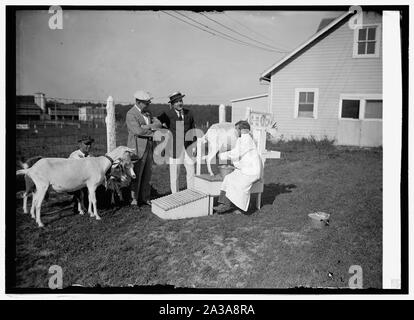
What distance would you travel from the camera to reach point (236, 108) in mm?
5969

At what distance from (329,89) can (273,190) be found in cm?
370

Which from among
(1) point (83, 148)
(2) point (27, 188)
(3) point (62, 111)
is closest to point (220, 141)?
(1) point (83, 148)

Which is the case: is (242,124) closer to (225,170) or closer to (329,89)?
(225,170)

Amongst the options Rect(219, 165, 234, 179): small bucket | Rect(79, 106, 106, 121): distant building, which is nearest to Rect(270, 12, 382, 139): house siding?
Rect(219, 165, 234, 179): small bucket

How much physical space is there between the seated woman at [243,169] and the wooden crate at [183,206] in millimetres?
458

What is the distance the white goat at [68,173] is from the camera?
3.66 m

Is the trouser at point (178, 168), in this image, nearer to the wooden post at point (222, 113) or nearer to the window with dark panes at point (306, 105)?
the wooden post at point (222, 113)

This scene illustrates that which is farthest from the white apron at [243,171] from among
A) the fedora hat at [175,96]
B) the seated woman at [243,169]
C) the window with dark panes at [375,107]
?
the window with dark panes at [375,107]

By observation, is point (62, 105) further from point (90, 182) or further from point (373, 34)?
point (373, 34)

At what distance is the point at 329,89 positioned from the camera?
7.36 meters

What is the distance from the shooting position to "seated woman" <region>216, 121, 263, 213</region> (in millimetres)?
4438

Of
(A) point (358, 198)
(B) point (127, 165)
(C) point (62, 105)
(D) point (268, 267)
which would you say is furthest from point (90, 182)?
(A) point (358, 198)
